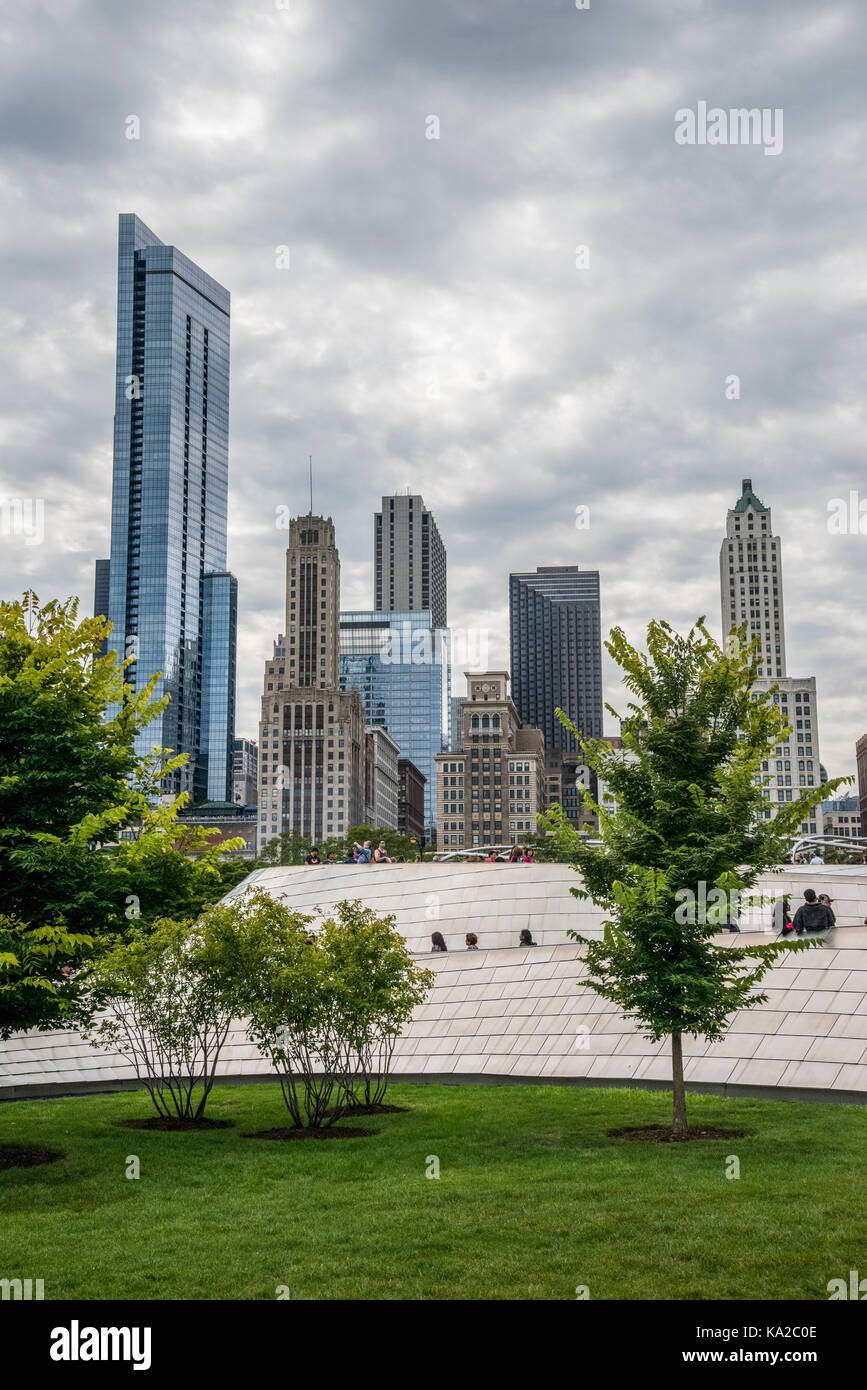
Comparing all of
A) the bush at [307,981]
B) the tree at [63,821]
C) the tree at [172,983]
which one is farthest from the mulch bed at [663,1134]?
the tree at [63,821]

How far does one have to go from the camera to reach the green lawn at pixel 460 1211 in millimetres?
11188

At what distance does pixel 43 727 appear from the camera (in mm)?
18828

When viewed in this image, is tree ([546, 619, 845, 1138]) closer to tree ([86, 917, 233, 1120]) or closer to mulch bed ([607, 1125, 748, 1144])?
mulch bed ([607, 1125, 748, 1144])

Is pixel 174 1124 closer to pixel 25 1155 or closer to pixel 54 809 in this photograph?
pixel 25 1155

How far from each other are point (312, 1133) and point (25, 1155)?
510cm

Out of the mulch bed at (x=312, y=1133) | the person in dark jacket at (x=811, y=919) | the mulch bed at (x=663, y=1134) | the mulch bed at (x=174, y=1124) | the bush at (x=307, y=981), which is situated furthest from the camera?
the person in dark jacket at (x=811, y=919)

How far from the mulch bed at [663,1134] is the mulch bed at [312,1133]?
4.68m

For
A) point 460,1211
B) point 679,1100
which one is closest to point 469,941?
point 679,1100

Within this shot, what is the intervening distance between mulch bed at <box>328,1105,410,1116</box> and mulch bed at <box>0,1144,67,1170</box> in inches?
230

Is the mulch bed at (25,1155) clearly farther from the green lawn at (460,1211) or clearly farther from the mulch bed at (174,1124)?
the mulch bed at (174,1124)

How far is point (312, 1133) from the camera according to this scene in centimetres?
2128
